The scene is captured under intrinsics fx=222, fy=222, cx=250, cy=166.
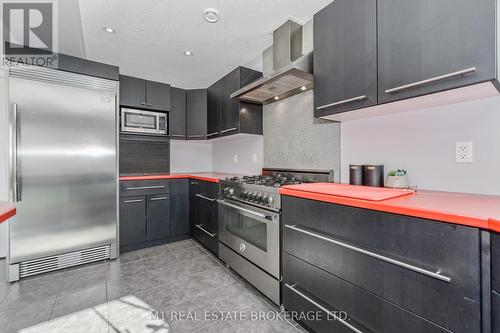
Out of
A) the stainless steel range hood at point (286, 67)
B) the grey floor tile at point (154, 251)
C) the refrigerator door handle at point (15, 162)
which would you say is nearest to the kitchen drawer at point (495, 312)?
the stainless steel range hood at point (286, 67)

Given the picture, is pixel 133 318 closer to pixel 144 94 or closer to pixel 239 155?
pixel 239 155

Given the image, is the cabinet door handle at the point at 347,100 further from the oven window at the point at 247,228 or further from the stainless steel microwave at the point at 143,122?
the stainless steel microwave at the point at 143,122

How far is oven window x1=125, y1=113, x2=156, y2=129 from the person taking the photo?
3045 mm

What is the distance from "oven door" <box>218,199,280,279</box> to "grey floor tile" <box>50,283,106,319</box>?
3.81 feet

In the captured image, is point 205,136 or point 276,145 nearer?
point 276,145

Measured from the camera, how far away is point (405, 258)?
986 mm

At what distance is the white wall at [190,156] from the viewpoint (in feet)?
12.5

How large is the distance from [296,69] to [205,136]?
2.06 m

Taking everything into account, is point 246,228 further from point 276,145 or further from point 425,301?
point 425,301

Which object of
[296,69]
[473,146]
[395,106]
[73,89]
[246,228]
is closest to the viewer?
[473,146]

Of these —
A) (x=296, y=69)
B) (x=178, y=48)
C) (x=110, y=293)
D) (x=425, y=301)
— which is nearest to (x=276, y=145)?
(x=296, y=69)

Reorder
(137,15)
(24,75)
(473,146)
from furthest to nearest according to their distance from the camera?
(24,75) → (137,15) → (473,146)

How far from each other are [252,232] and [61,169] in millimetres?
2149

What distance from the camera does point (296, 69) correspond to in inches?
69.8
